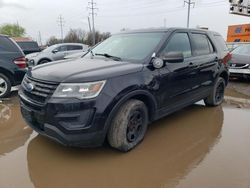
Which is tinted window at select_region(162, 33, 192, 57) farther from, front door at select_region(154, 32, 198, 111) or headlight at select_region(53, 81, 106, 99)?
headlight at select_region(53, 81, 106, 99)

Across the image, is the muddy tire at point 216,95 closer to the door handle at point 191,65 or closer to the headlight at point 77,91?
the door handle at point 191,65

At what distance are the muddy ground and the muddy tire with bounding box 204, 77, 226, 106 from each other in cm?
99

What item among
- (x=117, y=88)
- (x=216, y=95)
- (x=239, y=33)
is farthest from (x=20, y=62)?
(x=239, y=33)

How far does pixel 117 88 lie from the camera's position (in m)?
3.09

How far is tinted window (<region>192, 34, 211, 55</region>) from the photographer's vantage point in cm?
471

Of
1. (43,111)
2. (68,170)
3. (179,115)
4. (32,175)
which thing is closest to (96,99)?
(43,111)

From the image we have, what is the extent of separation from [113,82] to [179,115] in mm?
2514

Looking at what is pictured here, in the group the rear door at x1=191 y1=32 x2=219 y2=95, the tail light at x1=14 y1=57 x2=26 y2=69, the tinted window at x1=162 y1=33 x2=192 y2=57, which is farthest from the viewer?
the tail light at x1=14 y1=57 x2=26 y2=69

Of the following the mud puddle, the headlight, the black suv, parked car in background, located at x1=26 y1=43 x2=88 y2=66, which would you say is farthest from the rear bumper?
parked car in background, located at x1=26 y1=43 x2=88 y2=66

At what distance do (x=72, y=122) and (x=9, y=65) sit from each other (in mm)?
4026

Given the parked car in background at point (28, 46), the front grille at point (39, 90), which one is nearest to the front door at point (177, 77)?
the front grille at point (39, 90)

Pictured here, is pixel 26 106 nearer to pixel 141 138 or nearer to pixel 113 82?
pixel 113 82

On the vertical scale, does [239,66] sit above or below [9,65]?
below

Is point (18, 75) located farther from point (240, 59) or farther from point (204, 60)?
point (240, 59)
